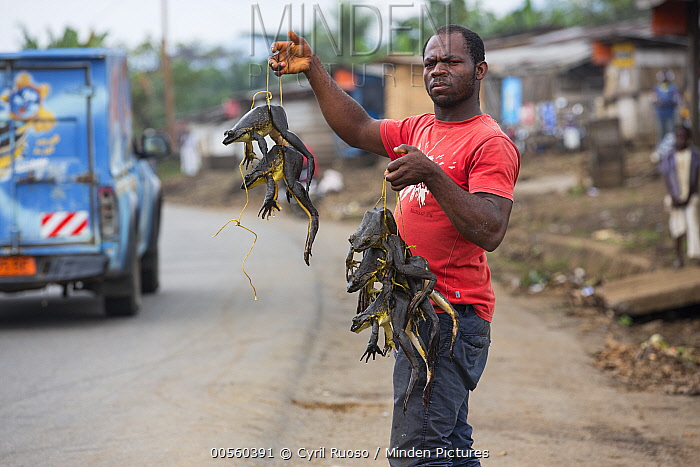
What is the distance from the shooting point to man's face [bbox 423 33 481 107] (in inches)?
112

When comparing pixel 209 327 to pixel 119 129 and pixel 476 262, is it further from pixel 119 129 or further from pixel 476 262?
pixel 476 262

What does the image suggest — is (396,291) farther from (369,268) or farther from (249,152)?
(249,152)

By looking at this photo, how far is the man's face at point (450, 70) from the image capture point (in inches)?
112

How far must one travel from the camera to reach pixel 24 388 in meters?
5.86

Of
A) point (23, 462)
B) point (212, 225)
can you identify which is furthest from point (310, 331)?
point (212, 225)

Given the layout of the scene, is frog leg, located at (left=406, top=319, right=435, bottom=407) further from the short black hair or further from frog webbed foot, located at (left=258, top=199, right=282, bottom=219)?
the short black hair

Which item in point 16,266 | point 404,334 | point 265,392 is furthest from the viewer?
point 16,266

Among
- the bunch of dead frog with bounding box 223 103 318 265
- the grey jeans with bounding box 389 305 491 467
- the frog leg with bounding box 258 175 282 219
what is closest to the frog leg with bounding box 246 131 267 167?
the bunch of dead frog with bounding box 223 103 318 265

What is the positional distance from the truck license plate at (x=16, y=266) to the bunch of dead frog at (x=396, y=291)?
18.9ft

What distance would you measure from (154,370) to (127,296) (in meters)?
2.36

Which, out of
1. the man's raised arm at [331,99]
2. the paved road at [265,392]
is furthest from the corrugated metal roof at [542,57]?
the man's raised arm at [331,99]

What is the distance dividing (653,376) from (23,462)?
4.73 metres

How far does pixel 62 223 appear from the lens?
793 cm

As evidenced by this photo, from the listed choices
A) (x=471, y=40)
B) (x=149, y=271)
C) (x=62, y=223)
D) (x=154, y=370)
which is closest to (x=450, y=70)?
(x=471, y=40)
